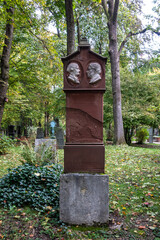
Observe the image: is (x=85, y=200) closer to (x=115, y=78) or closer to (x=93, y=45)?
(x=115, y=78)

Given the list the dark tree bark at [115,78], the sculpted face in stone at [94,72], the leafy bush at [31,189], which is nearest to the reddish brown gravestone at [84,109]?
the sculpted face in stone at [94,72]

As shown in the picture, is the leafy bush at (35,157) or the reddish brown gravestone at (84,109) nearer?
the reddish brown gravestone at (84,109)

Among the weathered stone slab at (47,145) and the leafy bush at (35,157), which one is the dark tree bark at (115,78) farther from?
the leafy bush at (35,157)

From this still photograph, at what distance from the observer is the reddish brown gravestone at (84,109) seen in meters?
3.23

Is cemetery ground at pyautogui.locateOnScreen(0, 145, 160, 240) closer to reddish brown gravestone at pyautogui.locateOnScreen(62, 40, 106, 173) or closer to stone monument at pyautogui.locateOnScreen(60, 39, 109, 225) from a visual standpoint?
stone monument at pyautogui.locateOnScreen(60, 39, 109, 225)

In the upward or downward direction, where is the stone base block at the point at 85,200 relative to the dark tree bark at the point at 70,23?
downward

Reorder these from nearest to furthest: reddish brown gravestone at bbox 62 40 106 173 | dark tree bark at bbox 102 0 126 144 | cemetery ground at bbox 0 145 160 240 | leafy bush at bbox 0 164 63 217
A: cemetery ground at bbox 0 145 160 240
reddish brown gravestone at bbox 62 40 106 173
leafy bush at bbox 0 164 63 217
dark tree bark at bbox 102 0 126 144

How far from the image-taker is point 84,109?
3.28 m

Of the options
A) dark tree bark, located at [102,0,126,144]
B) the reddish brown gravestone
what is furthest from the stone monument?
dark tree bark, located at [102,0,126,144]

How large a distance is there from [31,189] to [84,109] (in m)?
1.87

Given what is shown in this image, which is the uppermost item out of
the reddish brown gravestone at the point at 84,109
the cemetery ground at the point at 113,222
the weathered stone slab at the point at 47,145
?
the reddish brown gravestone at the point at 84,109

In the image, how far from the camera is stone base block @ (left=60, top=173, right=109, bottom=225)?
3113 millimetres

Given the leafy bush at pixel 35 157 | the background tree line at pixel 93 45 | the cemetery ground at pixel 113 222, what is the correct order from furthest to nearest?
the background tree line at pixel 93 45 → the leafy bush at pixel 35 157 → the cemetery ground at pixel 113 222

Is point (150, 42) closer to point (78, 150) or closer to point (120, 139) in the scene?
point (120, 139)
